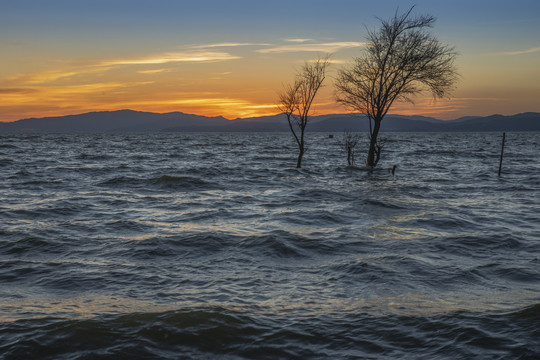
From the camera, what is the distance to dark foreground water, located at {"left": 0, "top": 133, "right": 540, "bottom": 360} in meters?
5.62

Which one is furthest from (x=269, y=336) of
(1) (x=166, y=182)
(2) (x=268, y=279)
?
(1) (x=166, y=182)

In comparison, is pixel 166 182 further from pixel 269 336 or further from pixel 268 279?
pixel 269 336

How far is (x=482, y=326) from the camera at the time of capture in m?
6.02

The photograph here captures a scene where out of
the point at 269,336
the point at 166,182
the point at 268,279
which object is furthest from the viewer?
the point at 166,182

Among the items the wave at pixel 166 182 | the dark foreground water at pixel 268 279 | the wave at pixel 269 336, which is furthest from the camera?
the wave at pixel 166 182

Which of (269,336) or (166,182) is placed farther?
(166,182)

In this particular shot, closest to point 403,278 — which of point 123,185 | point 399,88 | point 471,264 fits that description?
point 471,264

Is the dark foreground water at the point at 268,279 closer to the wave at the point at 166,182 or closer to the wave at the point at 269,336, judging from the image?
the wave at the point at 269,336

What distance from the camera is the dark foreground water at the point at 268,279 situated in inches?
221

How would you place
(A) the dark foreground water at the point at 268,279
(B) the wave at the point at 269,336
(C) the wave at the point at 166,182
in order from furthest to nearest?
1. (C) the wave at the point at 166,182
2. (A) the dark foreground water at the point at 268,279
3. (B) the wave at the point at 269,336

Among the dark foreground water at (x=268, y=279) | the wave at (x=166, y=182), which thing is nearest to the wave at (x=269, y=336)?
the dark foreground water at (x=268, y=279)

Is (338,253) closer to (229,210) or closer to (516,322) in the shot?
(516,322)

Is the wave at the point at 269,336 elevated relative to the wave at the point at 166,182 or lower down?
elevated

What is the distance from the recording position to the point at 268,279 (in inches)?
322
